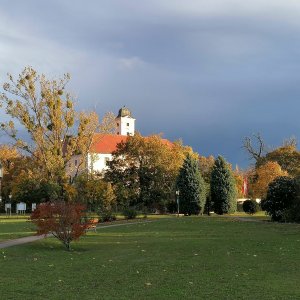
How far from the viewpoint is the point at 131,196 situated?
192ft

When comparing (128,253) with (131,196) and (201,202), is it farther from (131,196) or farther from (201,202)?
(131,196)

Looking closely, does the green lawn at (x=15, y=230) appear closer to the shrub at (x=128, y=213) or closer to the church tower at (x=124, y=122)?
the shrub at (x=128, y=213)

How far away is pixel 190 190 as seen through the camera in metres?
53.5

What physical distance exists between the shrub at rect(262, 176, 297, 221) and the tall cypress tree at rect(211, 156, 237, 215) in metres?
17.6

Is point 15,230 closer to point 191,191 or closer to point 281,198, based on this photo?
point 281,198

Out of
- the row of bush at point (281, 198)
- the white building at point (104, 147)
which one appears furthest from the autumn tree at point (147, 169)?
the row of bush at point (281, 198)

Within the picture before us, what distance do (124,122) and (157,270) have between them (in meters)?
112

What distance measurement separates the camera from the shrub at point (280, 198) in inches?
1416

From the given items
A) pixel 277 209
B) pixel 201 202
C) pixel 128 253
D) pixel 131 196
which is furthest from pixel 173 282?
pixel 131 196

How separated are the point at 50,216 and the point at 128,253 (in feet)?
13.5

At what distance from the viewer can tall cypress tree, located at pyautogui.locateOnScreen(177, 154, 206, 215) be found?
5350 cm

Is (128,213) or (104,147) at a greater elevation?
(104,147)

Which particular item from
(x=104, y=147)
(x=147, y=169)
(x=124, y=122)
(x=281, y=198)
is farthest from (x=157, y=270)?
(x=124, y=122)

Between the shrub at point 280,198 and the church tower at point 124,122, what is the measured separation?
8597 cm
